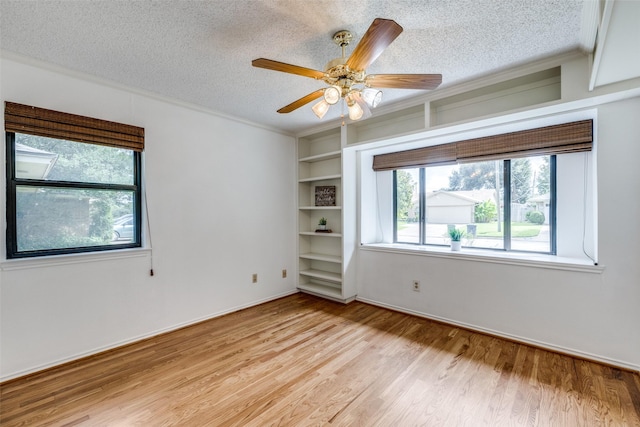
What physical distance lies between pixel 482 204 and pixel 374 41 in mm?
2579

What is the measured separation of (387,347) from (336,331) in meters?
0.57

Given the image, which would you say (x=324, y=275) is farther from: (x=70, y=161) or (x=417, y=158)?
(x=70, y=161)

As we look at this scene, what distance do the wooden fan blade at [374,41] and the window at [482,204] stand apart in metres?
2.28

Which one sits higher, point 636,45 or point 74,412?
point 636,45

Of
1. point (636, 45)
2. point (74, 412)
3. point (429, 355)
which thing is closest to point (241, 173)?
point (74, 412)

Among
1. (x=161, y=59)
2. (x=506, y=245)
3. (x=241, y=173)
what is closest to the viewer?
(x=161, y=59)

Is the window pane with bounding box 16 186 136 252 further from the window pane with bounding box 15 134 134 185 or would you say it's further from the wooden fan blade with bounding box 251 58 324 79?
the wooden fan blade with bounding box 251 58 324 79

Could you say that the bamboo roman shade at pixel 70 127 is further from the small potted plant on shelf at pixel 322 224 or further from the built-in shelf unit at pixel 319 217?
the small potted plant on shelf at pixel 322 224

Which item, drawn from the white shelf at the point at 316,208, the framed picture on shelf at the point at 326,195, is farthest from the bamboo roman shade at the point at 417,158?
the white shelf at the point at 316,208

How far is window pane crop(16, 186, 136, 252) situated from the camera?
221 centimetres

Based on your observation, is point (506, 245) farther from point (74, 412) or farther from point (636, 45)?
point (74, 412)

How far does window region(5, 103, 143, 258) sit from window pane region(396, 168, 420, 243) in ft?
10.5

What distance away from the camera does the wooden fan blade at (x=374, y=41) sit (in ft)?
4.30

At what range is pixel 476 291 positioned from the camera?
2875 millimetres
